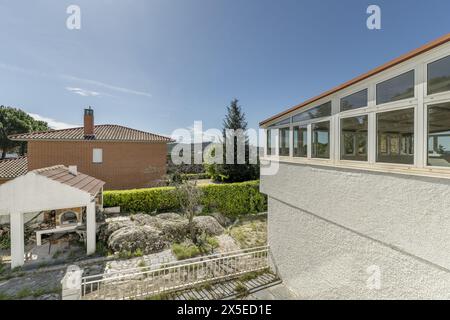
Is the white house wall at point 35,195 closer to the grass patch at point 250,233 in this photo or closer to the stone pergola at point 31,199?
the stone pergola at point 31,199

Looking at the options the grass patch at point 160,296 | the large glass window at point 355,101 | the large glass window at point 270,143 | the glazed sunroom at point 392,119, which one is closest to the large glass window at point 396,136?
the glazed sunroom at point 392,119

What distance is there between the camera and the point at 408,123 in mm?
3197

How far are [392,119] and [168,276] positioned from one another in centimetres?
719

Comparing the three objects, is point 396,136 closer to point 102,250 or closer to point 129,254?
point 129,254

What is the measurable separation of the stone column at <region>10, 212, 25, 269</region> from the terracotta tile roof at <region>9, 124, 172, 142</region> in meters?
9.34

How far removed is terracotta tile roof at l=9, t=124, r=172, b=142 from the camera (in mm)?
14442

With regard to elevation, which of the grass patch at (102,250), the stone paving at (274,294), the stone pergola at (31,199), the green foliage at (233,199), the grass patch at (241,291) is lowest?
the stone paving at (274,294)

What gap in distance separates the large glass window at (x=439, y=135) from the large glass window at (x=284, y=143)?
387cm

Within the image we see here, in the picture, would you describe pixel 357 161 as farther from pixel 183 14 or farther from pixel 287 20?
pixel 183 14

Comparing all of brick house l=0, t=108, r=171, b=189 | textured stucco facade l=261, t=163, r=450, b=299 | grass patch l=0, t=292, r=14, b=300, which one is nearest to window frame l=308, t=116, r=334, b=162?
textured stucco facade l=261, t=163, r=450, b=299

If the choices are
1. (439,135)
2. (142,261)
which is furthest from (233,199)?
(439,135)

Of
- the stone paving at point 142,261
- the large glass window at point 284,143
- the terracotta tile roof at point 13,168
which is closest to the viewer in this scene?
the large glass window at point 284,143

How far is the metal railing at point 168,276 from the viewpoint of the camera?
5.51 meters
